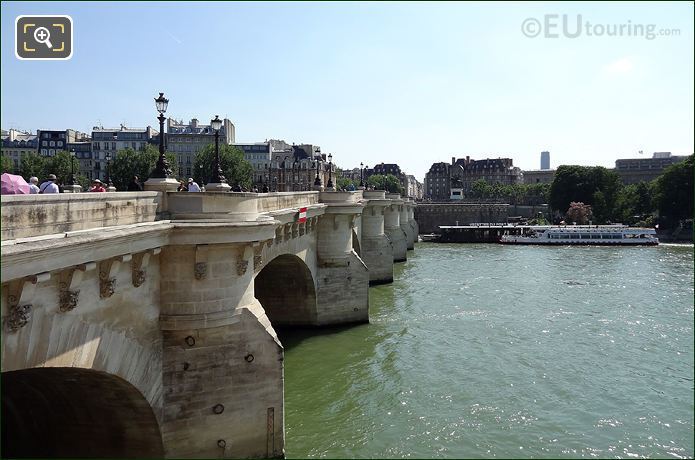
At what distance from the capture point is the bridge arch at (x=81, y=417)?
10.9 m

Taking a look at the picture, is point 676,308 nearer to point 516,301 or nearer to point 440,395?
point 516,301

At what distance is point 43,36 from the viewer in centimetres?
893

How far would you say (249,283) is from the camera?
13.3 metres

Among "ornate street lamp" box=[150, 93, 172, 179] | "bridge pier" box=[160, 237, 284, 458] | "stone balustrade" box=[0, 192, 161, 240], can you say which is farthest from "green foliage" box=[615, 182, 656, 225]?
"stone balustrade" box=[0, 192, 161, 240]

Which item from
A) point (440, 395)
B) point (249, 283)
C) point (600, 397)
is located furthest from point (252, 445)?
point (600, 397)

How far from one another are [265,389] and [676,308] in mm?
26945

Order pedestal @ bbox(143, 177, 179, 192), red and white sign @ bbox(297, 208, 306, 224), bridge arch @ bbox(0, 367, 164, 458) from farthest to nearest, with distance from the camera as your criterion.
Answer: red and white sign @ bbox(297, 208, 306, 224) < pedestal @ bbox(143, 177, 179, 192) < bridge arch @ bbox(0, 367, 164, 458)

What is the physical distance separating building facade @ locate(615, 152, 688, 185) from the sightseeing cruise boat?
342 feet

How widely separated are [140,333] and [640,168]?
627ft

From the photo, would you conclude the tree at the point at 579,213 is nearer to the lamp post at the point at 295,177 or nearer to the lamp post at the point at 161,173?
the lamp post at the point at 295,177

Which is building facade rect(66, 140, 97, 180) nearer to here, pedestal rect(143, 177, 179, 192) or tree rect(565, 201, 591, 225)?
tree rect(565, 201, 591, 225)

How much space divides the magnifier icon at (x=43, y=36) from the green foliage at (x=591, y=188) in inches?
3926

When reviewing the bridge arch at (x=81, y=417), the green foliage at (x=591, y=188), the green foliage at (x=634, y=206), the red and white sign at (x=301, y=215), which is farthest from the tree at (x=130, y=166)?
the green foliage at (x=634, y=206)

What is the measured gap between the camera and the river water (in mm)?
15016
